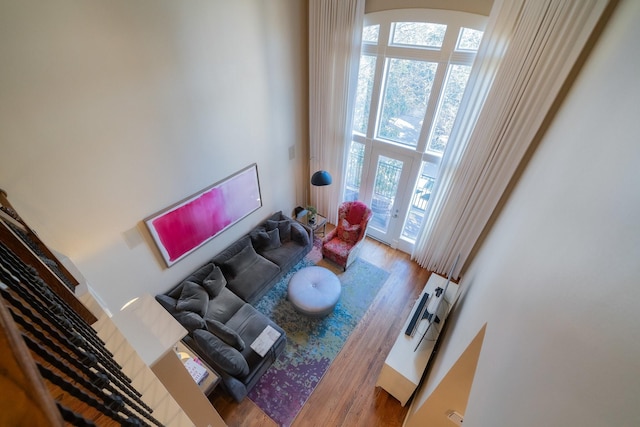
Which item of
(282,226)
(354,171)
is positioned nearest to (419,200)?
(354,171)

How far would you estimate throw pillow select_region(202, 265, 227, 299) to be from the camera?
407 centimetres

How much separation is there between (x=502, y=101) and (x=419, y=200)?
2.01m

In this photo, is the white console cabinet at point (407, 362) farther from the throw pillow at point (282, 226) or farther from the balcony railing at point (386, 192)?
the throw pillow at point (282, 226)

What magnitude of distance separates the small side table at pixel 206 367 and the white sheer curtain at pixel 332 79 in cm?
364

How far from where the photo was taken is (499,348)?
140 centimetres

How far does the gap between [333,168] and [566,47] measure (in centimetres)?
352

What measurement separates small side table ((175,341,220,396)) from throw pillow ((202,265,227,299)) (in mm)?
750

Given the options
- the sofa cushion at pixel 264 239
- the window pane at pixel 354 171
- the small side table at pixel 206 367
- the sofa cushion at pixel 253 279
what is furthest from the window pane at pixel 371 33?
the small side table at pixel 206 367

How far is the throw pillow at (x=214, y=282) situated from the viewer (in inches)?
160

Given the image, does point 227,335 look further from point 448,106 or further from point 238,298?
point 448,106

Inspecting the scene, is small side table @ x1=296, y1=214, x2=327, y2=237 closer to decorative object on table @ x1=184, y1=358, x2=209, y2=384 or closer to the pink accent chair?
the pink accent chair

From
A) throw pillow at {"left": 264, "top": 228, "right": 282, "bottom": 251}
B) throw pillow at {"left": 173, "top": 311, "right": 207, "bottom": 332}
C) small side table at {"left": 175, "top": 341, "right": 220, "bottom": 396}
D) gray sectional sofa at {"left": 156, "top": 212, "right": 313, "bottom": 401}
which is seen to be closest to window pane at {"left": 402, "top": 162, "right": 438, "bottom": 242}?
gray sectional sofa at {"left": 156, "top": 212, "right": 313, "bottom": 401}

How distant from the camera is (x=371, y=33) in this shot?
13.4ft

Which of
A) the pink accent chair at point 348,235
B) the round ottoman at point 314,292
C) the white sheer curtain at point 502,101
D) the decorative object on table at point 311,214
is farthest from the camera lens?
the decorative object on table at point 311,214
